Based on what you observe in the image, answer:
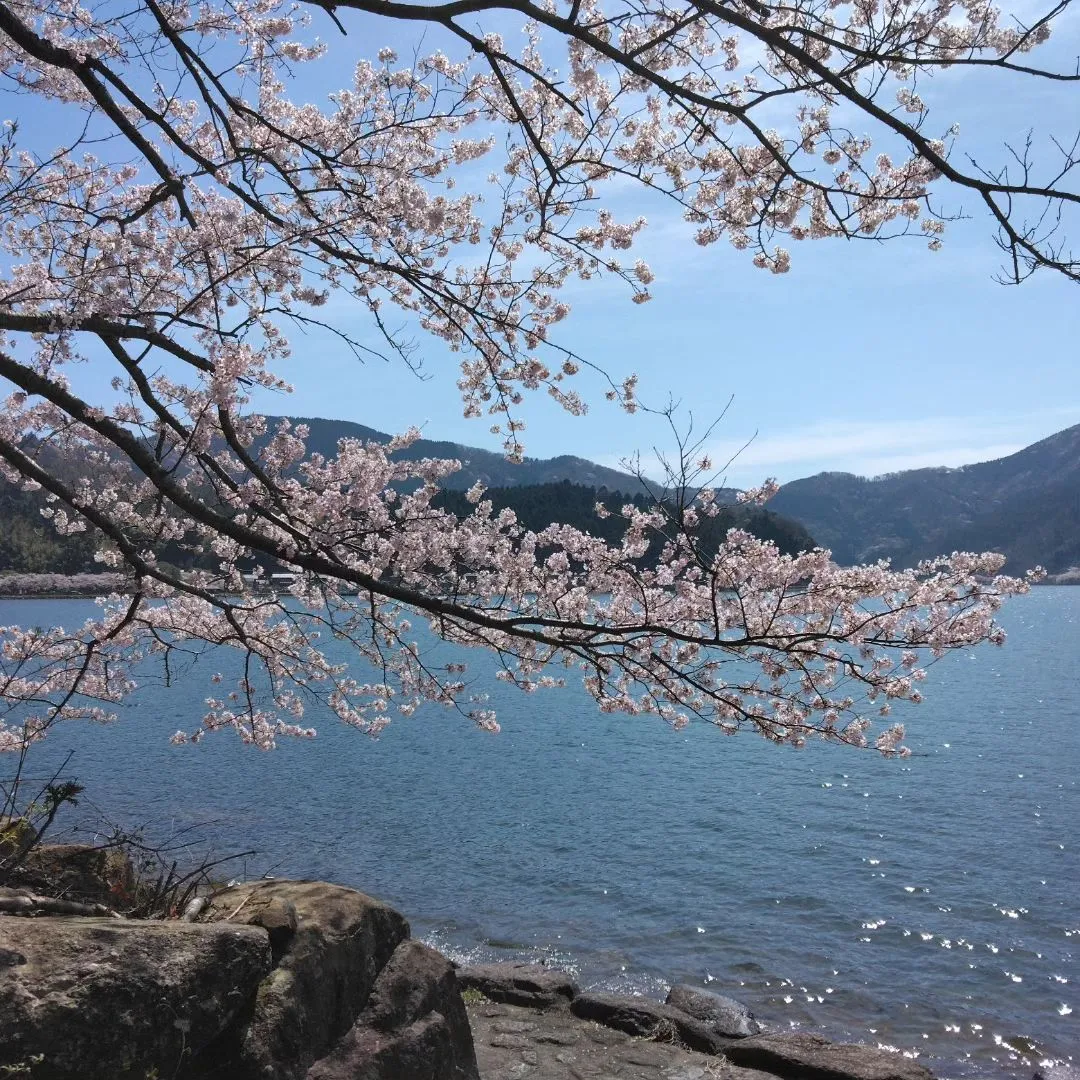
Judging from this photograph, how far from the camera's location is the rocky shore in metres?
3.89

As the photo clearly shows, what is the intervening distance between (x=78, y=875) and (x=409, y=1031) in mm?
2448

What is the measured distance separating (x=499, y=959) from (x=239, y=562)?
786cm

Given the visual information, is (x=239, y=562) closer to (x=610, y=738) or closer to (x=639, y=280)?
(x=639, y=280)

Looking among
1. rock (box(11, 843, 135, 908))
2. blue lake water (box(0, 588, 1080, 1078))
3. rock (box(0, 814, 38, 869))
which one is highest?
rock (box(0, 814, 38, 869))

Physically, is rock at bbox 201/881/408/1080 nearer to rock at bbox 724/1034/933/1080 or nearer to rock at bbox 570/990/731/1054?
rock at bbox 570/990/731/1054

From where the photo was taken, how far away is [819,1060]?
938 centimetres

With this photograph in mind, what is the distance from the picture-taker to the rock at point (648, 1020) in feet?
32.9

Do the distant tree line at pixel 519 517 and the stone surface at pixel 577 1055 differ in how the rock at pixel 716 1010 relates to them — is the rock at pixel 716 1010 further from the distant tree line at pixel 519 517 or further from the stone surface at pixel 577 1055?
the distant tree line at pixel 519 517

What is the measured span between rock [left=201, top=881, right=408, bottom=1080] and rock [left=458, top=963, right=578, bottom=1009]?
565 centimetres

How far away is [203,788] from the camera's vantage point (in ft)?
82.3

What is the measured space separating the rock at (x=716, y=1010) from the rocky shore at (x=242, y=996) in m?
1.96

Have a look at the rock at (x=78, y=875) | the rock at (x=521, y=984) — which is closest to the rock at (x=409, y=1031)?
the rock at (x=78, y=875)

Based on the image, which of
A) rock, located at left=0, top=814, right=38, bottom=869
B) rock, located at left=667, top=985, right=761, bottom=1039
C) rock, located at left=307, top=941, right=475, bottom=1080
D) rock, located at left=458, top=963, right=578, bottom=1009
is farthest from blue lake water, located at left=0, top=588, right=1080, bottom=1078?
rock, located at left=307, top=941, right=475, bottom=1080

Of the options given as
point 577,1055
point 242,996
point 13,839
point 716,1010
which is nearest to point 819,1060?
point 716,1010
